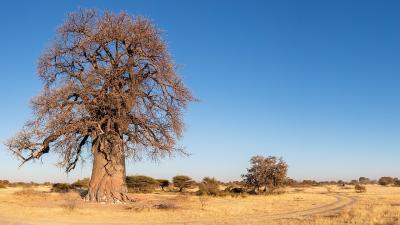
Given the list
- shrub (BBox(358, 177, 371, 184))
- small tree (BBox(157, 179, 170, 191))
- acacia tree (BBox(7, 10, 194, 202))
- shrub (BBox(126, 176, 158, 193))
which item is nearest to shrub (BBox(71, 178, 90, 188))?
shrub (BBox(126, 176, 158, 193))

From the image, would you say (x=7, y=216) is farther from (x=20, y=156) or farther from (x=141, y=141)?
(x=141, y=141)

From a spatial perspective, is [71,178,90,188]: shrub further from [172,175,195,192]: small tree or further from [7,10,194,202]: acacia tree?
[7,10,194,202]: acacia tree

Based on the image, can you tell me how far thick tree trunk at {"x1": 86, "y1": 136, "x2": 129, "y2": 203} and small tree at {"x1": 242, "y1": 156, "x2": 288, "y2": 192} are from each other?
30.9 metres

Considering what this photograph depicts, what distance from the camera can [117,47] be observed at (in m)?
28.3

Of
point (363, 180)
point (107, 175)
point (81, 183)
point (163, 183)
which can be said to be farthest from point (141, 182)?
point (363, 180)

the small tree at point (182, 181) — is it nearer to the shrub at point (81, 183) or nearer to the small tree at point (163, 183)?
the small tree at point (163, 183)

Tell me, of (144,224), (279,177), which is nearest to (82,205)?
(144,224)

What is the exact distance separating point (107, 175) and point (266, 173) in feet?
106

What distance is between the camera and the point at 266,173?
5750cm

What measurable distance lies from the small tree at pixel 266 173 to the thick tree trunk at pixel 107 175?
101 feet

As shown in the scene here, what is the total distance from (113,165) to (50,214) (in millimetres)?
6990

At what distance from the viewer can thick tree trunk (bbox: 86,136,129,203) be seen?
1102 inches

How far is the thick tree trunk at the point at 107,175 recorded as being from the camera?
28000 millimetres

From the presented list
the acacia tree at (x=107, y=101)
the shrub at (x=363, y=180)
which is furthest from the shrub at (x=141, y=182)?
the shrub at (x=363, y=180)
